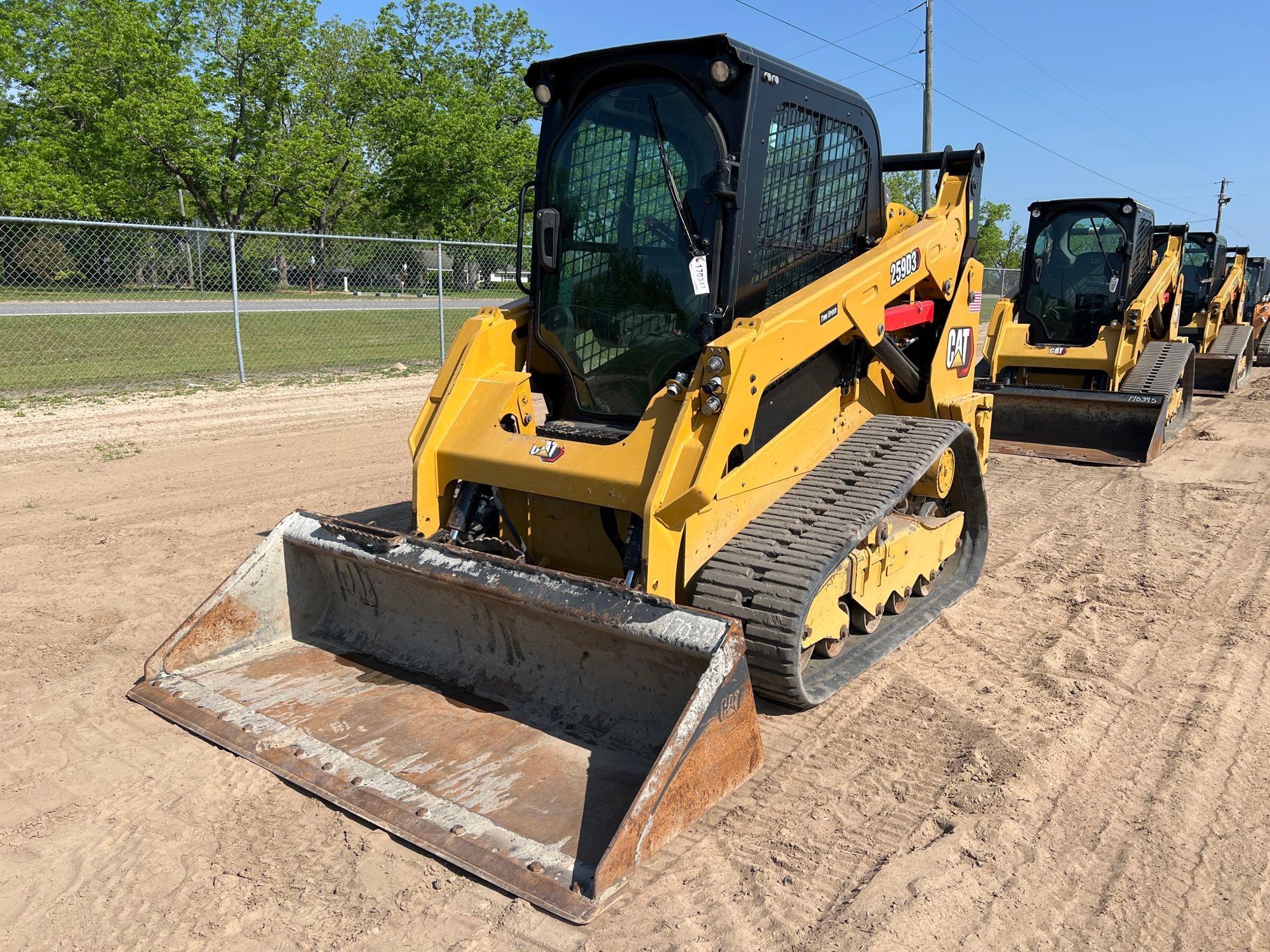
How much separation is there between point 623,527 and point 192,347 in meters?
13.8

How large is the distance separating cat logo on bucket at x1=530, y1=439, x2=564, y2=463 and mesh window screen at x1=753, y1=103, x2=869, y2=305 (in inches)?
42.7

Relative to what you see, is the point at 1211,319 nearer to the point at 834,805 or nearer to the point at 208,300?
the point at 834,805

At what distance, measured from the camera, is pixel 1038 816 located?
324 cm

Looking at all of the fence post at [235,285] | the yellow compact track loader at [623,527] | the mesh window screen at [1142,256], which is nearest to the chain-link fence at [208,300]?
the fence post at [235,285]

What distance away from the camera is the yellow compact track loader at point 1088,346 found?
9625mm

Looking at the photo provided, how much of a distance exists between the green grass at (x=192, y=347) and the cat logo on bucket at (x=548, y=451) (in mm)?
8245

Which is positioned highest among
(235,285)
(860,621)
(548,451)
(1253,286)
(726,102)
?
(726,102)

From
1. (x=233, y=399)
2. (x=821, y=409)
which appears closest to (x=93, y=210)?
(x=233, y=399)

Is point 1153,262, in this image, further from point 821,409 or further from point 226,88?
point 226,88

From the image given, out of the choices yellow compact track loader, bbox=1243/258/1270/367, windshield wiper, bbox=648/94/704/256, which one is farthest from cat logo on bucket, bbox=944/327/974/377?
yellow compact track loader, bbox=1243/258/1270/367

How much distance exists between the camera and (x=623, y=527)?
4059 millimetres

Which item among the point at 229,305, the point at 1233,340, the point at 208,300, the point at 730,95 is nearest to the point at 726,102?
the point at 730,95

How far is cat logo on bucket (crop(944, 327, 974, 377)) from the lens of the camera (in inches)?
215

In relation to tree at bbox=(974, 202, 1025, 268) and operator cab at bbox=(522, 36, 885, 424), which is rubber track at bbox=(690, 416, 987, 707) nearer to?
operator cab at bbox=(522, 36, 885, 424)
